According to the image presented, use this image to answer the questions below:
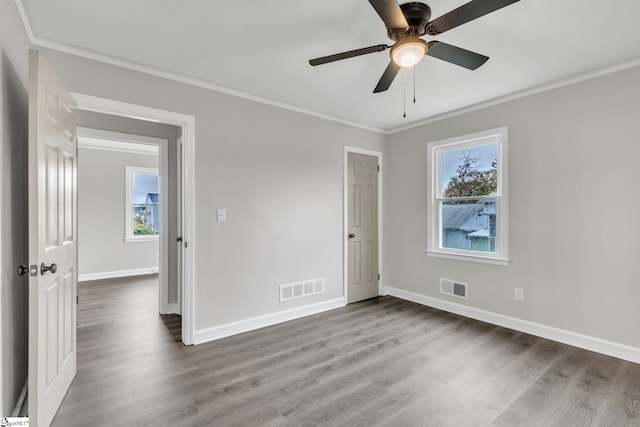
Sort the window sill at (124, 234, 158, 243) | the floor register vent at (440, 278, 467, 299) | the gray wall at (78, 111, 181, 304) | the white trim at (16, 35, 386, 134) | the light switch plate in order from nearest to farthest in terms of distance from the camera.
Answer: the white trim at (16, 35, 386, 134) < the light switch plate < the gray wall at (78, 111, 181, 304) < the floor register vent at (440, 278, 467, 299) < the window sill at (124, 234, 158, 243)

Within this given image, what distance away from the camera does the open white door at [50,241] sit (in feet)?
5.24

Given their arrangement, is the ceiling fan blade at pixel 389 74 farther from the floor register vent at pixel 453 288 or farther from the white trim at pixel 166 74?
the floor register vent at pixel 453 288

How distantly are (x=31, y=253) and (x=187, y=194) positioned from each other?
56.9 inches

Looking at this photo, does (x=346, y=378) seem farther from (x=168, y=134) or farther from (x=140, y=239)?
(x=140, y=239)

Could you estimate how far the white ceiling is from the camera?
193 centimetres

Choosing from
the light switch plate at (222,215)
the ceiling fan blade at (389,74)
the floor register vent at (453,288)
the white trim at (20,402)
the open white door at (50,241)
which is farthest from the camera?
the floor register vent at (453,288)

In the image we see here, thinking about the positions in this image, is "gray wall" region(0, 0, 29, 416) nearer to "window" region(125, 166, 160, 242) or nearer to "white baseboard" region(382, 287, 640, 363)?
"white baseboard" region(382, 287, 640, 363)

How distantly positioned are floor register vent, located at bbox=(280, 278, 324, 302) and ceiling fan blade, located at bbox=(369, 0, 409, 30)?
2821 millimetres

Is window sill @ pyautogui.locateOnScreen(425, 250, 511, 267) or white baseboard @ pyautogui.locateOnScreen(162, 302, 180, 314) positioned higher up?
window sill @ pyautogui.locateOnScreen(425, 250, 511, 267)

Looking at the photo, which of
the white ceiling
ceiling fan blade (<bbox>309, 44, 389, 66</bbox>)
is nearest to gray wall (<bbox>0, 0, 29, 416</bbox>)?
the white ceiling

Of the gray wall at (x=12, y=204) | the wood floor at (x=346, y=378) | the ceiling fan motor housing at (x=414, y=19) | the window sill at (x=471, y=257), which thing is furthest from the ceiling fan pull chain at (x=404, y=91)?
the gray wall at (x=12, y=204)

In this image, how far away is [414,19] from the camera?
6.12 ft

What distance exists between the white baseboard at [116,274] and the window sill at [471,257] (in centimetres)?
560

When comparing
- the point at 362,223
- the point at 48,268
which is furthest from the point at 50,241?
the point at 362,223
